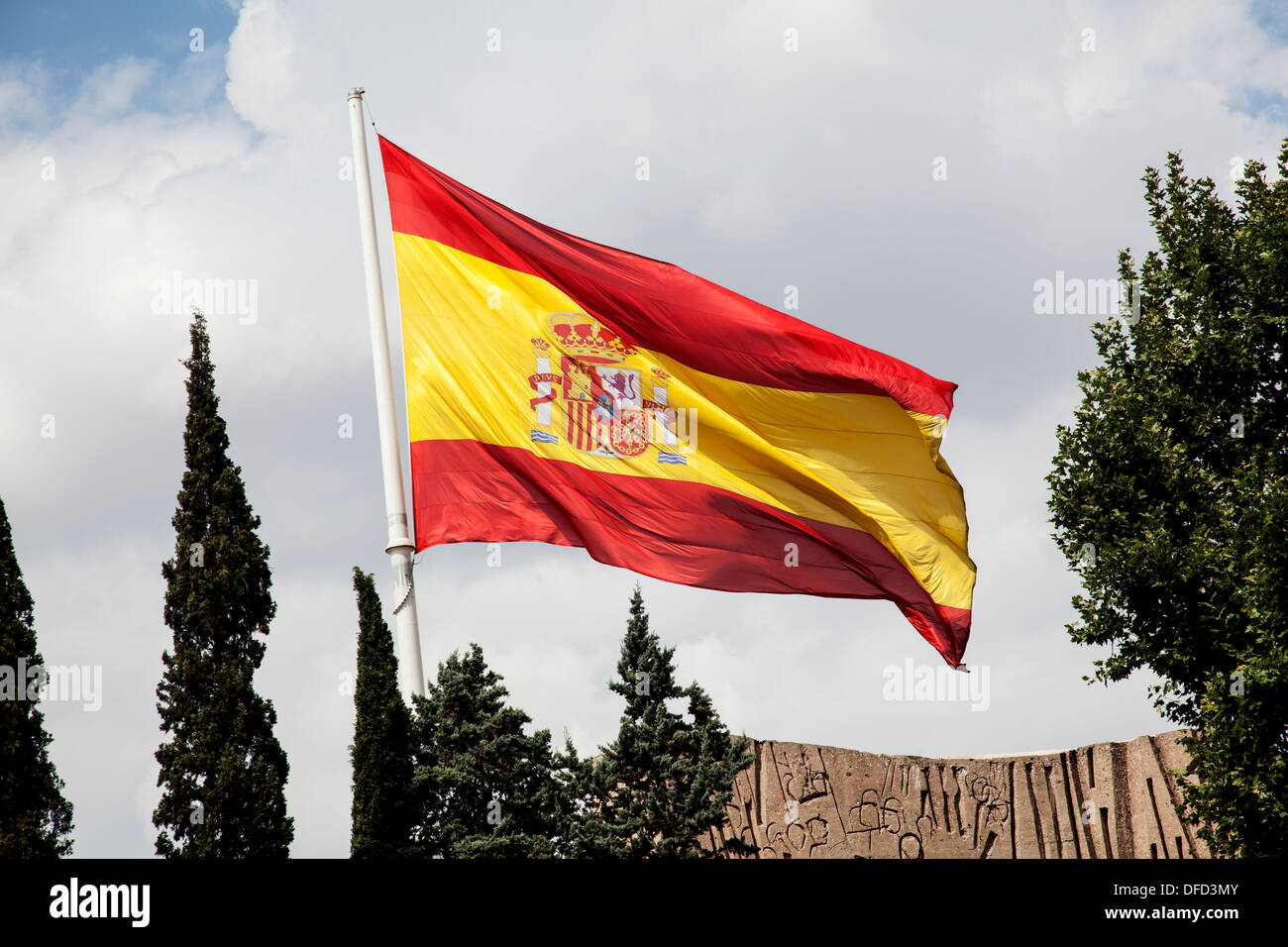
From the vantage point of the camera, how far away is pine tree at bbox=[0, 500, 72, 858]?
50.4ft

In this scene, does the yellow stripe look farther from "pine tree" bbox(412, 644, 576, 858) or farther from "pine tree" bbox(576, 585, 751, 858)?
"pine tree" bbox(576, 585, 751, 858)

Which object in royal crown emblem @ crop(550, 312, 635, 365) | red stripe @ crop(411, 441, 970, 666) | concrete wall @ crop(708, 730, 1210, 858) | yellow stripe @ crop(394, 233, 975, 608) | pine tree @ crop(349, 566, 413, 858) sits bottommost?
concrete wall @ crop(708, 730, 1210, 858)

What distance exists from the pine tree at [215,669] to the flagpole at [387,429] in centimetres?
358

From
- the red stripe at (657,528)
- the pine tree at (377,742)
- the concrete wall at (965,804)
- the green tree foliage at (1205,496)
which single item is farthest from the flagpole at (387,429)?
the concrete wall at (965,804)

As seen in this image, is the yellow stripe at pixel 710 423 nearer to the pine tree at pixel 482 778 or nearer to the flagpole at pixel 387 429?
the flagpole at pixel 387 429

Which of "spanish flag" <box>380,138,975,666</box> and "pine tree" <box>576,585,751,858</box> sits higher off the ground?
"spanish flag" <box>380,138,975,666</box>

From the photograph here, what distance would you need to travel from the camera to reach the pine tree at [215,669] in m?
15.8

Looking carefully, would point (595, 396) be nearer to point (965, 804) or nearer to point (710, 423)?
point (710, 423)

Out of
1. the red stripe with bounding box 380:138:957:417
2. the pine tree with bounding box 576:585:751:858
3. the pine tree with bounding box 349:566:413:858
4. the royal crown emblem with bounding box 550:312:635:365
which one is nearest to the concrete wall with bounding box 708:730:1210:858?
the pine tree with bounding box 576:585:751:858

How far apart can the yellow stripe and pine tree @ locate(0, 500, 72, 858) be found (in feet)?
18.8

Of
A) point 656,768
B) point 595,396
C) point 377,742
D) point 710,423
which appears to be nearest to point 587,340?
point 595,396

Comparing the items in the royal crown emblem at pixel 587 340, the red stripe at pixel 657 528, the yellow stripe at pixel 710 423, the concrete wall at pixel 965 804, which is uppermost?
the royal crown emblem at pixel 587 340
